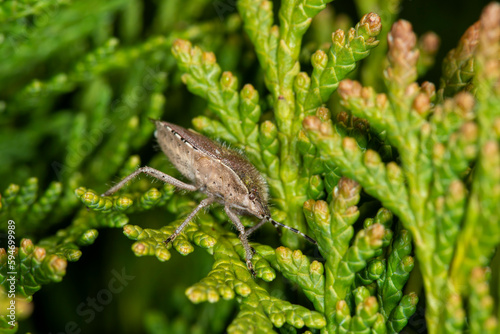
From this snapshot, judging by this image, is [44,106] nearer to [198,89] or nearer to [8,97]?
[8,97]

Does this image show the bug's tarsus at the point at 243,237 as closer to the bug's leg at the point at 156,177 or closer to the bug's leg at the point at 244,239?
the bug's leg at the point at 244,239

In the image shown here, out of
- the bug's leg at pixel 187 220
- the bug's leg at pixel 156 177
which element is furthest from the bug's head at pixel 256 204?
the bug's leg at pixel 156 177

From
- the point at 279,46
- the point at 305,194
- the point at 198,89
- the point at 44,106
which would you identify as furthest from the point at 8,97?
the point at 305,194

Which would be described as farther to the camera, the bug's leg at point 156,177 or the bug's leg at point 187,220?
the bug's leg at point 156,177

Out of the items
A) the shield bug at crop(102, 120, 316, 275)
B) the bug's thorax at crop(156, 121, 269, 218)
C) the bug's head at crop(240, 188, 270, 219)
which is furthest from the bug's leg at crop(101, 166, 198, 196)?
the bug's head at crop(240, 188, 270, 219)

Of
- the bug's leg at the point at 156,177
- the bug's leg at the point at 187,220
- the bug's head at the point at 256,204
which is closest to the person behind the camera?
the bug's leg at the point at 187,220

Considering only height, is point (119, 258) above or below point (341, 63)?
below

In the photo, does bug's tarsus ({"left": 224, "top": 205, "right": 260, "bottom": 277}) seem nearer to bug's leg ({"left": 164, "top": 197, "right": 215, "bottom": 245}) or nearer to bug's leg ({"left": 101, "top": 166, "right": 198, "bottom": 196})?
bug's leg ({"left": 164, "top": 197, "right": 215, "bottom": 245})

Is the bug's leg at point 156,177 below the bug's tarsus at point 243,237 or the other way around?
the other way around

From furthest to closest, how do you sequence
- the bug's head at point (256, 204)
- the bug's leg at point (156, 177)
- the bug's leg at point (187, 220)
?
the bug's leg at point (156, 177)
the bug's head at point (256, 204)
the bug's leg at point (187, 220)
